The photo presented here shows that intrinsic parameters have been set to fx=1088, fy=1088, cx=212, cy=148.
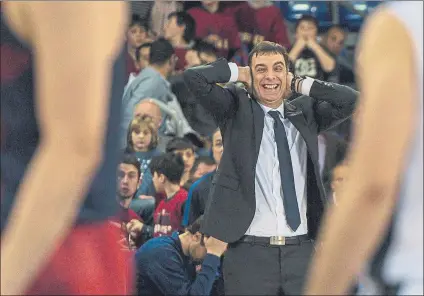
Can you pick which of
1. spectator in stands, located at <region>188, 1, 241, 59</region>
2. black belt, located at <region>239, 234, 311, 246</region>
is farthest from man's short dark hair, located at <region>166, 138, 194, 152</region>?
black belt, located at <region>239, 234, 311, 246</region>

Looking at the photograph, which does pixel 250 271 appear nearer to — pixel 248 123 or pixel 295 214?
pixel 295 214

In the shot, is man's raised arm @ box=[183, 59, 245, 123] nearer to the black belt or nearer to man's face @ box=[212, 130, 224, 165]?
the black belt

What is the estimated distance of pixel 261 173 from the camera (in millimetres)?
5199

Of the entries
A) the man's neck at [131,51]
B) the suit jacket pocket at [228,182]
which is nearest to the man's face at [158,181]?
the suit jacket pocket at [228,182]

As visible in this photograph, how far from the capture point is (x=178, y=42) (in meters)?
9.31

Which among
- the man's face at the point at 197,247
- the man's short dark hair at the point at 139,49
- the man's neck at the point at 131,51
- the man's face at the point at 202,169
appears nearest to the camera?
the man's face at the point at 197,247

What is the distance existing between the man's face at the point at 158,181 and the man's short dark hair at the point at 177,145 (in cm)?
62

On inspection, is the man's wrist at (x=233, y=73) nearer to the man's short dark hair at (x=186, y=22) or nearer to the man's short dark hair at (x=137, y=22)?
the man's short dark hair at (x=186, y=22)

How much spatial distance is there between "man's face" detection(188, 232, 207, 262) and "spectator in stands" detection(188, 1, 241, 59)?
304 cm

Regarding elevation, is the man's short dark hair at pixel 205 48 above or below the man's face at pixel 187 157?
above

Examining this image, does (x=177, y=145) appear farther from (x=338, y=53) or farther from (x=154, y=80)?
(x=338, y=53)

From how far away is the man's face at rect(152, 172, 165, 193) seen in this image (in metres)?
7.25

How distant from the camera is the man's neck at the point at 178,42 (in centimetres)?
926

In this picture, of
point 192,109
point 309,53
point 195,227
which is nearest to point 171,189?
point 195,227
